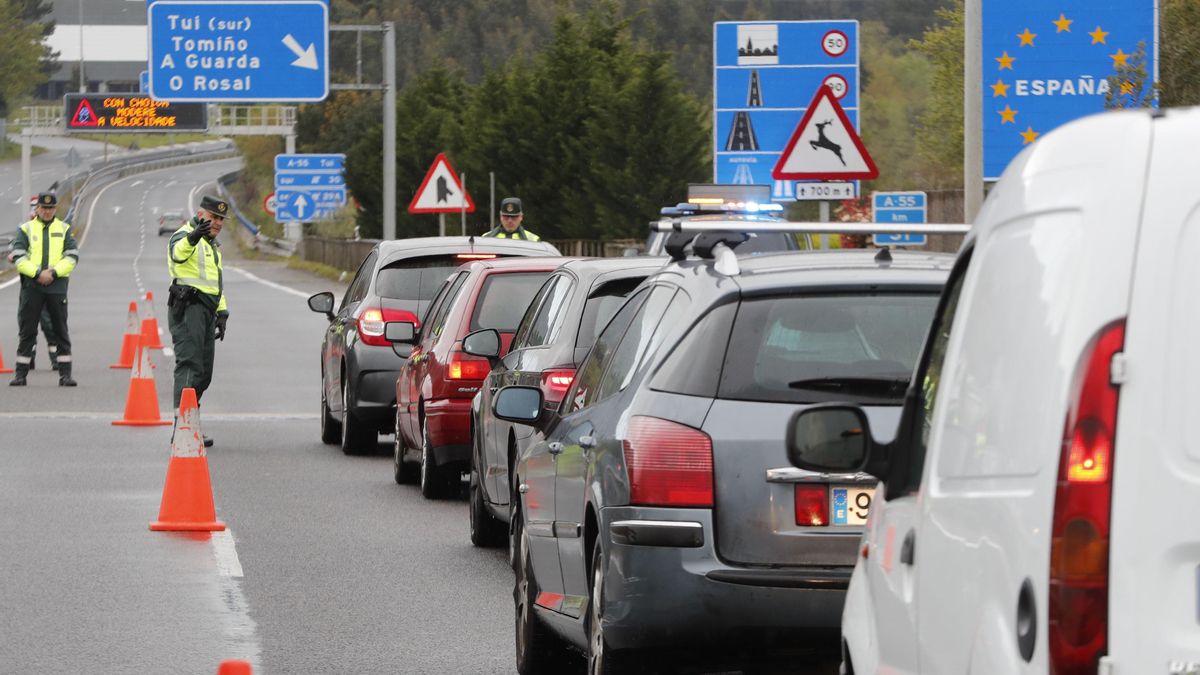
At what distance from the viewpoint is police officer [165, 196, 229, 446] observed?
1672cm

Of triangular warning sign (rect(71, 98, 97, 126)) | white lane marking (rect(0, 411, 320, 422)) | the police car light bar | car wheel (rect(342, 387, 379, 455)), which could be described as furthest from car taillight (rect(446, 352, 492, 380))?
triangular warning sign (rect(71, 98, 97, 126))

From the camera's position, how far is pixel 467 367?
1328 cm

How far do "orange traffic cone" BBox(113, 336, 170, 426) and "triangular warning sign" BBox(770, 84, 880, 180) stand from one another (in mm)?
5477

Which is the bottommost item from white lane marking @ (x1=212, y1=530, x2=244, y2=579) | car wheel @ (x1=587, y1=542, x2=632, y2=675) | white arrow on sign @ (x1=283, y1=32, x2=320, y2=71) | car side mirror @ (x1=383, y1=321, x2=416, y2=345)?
white lane marking @ (x1=212, y1=530, x2=244, y2=579)

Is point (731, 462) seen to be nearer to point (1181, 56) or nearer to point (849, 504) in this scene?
point (849, 504)

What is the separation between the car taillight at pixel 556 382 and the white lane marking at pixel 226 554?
5.29ft

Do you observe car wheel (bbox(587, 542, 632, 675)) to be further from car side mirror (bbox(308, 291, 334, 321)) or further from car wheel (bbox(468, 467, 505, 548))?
car side mirror (bbox(308, 291, 334, 321))

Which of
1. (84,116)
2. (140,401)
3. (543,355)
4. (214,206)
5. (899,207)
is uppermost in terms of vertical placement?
(84,116)

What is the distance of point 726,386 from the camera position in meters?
6.68

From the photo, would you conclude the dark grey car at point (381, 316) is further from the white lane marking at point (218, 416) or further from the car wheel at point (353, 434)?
the white lane marking at point (218, 416)

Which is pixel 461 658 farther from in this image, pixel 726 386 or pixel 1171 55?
pixel 1171 55

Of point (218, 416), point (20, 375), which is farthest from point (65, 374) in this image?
point (218, 416)

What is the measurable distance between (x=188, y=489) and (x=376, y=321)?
14.8 ft

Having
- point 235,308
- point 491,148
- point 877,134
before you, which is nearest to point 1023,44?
point 235,308
